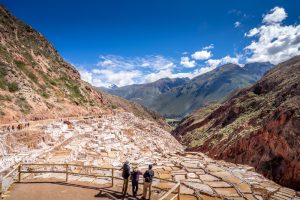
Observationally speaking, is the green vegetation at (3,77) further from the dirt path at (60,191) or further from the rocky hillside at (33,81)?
the dirt path at (60,191)

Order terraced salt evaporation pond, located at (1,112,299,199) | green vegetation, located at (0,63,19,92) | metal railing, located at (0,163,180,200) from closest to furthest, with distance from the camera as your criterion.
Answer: terraced salt evaporation pond, located at (1,112,299,199)
metal railing, located at (0,163,180,200)
green vegetation, located at (0,63,19,92)

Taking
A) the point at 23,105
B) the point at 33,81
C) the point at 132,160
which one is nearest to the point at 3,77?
the point at 33,81

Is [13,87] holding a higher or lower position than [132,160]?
higher

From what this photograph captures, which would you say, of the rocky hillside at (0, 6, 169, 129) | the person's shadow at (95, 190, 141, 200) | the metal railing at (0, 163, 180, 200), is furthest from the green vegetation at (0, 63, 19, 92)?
the person's shadow at (95, 190, 141, 200)

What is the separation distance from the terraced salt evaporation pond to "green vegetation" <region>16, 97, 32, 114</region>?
3.38 metres

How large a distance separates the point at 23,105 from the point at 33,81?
6988 mm

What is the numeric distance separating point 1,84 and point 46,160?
12470mm

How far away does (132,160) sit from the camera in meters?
14.5

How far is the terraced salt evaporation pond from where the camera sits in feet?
33.6

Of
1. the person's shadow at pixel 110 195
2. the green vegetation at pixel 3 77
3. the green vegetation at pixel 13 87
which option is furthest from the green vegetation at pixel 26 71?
the person's shadow at pixel 110 195

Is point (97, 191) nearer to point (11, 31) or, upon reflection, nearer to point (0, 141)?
point (0, 141)

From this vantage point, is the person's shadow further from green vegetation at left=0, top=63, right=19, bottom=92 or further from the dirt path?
green vegetation at left=0, top=63, right=19, bottom=92

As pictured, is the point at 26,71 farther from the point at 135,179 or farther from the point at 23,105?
the point at 135,179

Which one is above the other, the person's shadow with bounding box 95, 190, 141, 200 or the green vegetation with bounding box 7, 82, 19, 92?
the green vegetation with bounding box 7, 82, 19, 92
